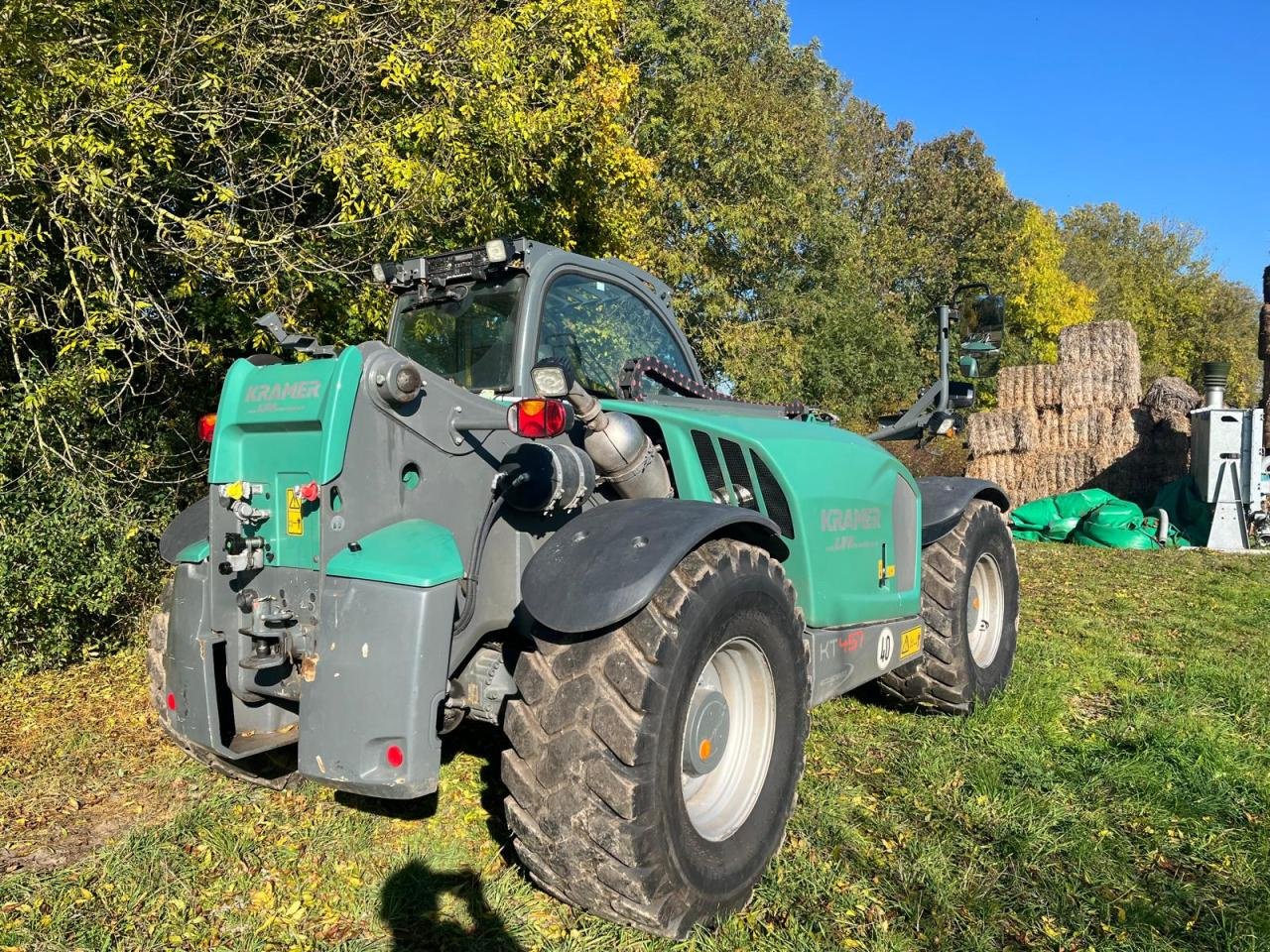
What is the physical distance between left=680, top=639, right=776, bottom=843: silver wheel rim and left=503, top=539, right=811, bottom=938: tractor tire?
1 cm

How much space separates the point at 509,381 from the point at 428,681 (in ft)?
4.61

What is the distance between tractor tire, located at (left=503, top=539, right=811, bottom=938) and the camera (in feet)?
9.17

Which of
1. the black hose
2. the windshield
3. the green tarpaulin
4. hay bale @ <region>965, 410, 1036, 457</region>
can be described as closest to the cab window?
the windshield

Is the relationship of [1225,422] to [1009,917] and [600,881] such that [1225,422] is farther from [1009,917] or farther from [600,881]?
[600,881]

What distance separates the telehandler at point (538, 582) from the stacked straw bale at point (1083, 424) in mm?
15206

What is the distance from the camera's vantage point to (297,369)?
10.6 feet

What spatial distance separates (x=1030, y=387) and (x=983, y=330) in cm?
1600

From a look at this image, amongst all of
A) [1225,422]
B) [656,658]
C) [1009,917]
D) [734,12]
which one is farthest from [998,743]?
[734,12]

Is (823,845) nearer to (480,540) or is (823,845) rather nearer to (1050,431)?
(480,540)

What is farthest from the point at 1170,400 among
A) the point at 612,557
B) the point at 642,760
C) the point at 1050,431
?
the point at 642,760

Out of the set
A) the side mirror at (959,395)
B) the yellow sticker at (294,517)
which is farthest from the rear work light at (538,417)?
the side mirror at (959,395)

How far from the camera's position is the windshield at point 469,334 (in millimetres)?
3871

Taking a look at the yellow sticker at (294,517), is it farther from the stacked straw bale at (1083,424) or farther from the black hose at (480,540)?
the stacked straw bale at (1083,424)

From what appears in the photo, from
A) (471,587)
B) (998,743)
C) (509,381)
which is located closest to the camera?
(471,587)
